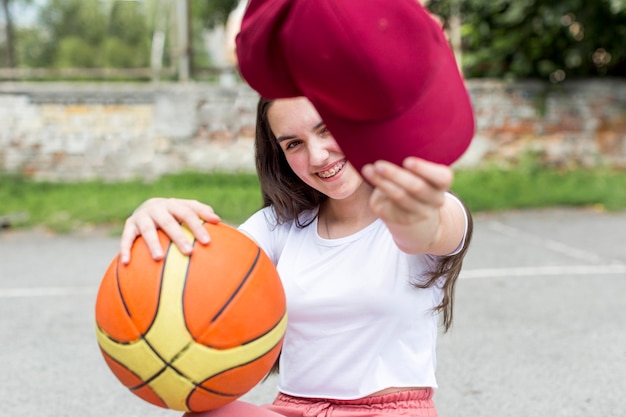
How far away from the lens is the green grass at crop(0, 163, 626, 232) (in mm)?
8773

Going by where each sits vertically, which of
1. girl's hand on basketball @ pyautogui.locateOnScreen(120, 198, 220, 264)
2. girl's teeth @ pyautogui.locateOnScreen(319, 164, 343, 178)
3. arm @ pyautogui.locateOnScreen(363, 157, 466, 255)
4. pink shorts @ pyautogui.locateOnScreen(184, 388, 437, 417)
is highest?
arm @ pyautogui.locateOnScreen(363, 157, 466, 255)

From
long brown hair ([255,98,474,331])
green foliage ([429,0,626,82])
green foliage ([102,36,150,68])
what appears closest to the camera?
long brown hair ([255,98,474,331])

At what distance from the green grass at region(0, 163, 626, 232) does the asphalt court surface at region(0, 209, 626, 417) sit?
97 centimetres

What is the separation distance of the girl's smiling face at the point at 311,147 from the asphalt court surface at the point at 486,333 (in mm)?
2043

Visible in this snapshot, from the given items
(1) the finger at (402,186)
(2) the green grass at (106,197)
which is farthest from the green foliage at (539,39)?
(1) the finger at (402,186)

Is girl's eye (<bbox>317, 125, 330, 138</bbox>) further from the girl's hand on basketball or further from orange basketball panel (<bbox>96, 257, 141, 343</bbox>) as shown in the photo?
orange basketball panel (<bbox>96, 257, 141, 343</bbox>)

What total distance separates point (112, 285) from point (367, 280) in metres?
0.66

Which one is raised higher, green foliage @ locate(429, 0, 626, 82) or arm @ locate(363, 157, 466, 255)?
arm @ locate(363, 157, 466, 255)

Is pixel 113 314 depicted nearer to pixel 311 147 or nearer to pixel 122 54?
pixel 311 147

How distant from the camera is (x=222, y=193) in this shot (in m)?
9.39

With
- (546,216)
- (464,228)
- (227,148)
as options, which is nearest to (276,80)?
(464,228)

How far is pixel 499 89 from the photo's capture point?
34.8 ft

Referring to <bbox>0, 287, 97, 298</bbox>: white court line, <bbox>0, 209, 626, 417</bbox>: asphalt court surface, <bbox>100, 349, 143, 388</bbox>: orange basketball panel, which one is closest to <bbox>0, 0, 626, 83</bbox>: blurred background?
<bbox>0, 209, 626, 417</bbox>: asphalt court surface

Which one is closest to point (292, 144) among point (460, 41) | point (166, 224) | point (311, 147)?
point (311, 147)
